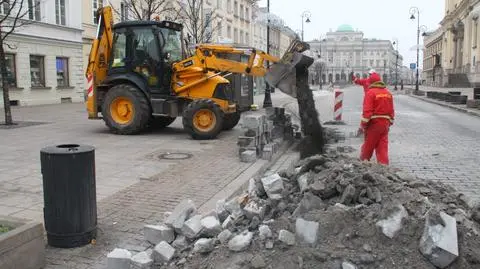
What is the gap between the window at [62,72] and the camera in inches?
1157

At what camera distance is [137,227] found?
577cm

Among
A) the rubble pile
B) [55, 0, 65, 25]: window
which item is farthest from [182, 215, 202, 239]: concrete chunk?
[55, 0, 65, 25]: window

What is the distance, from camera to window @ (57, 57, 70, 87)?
29.4 metres

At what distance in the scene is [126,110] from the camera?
13539mm

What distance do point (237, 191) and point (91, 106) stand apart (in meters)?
7.84

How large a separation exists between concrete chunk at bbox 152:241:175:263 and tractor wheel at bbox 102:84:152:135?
351 inches

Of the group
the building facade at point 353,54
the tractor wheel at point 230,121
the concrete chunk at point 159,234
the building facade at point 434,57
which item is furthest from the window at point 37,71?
the building facade at point 353,54

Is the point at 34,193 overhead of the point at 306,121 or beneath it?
beneath

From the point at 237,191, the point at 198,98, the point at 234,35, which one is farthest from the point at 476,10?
the point at 237,191

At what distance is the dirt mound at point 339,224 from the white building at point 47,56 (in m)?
21.9

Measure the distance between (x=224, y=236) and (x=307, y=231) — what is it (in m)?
0.76

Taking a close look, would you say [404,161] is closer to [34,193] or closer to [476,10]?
[34,193]

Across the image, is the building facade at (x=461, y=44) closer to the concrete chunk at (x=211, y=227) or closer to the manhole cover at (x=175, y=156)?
the manhole cover at (x=175, y=156)

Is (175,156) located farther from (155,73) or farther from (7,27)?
(7,27)
